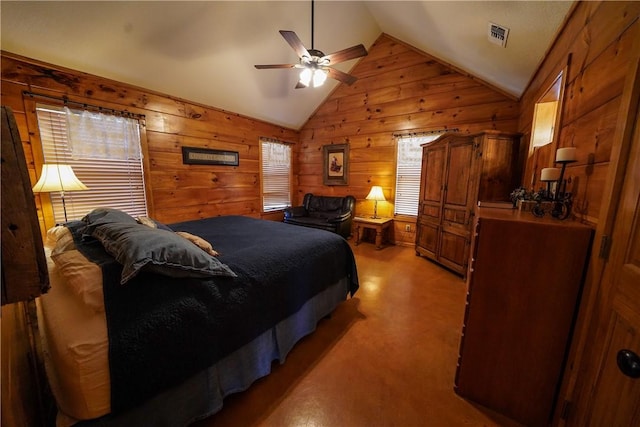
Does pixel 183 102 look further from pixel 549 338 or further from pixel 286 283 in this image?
pixel 549 338

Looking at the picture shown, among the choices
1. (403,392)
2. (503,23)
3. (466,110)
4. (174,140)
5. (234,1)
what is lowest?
(403,392)

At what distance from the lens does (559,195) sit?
4.64 feet

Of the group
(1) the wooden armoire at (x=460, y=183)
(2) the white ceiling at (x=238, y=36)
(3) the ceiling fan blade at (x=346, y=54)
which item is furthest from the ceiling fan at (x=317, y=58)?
(1) the wooden armoire at (x=460, y=183)

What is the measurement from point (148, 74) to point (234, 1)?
1.41 m

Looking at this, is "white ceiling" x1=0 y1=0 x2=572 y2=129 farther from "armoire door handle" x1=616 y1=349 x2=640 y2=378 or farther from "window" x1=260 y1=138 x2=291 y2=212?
"armoire door handle" x1=616 y1=349 x2=640 y2=378

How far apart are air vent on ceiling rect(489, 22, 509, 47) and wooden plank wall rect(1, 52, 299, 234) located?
12.2 feet

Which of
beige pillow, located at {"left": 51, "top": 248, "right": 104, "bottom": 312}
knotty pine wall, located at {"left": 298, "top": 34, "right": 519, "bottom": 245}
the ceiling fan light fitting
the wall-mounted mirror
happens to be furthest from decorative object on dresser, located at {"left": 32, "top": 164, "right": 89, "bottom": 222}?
the wall-mounted mirror

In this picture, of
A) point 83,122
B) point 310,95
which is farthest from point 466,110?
point 83,122

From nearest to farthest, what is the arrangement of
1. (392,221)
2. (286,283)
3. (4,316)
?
(4,316)
(286,283)
(392,221)

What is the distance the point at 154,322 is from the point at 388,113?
456 centimetres

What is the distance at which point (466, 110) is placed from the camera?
369 centimetres

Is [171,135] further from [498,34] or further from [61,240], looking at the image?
[498,34]

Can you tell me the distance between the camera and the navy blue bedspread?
0.93 m

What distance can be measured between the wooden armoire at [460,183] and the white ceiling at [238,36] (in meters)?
0.85
